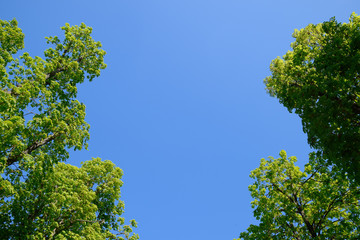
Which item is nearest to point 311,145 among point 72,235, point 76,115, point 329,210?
point 329,210

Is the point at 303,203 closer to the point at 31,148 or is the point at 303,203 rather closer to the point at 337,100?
the point at 337,100

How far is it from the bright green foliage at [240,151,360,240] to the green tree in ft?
34.8

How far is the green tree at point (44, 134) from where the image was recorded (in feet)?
33.6

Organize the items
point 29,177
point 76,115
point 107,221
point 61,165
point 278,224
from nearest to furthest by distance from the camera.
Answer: point 29,177 < point 76,115 < point 278,224 < point 61,165 < point 107,221

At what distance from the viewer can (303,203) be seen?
573 inches

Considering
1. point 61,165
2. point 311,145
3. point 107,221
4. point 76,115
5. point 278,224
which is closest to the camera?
point 311,145

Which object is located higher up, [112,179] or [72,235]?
[112,179]

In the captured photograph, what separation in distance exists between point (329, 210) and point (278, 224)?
2.85 metres

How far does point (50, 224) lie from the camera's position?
1330 centimetres

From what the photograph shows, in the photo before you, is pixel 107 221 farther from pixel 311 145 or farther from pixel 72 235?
pixel 311 145

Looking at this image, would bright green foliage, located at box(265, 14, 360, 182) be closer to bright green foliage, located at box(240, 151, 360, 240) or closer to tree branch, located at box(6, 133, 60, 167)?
bright green foliage, located at box(240, 151, 360, 240)

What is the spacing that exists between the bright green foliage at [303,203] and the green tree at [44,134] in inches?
417

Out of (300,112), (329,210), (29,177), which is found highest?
(300,112)

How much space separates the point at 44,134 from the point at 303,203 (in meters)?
14.8
